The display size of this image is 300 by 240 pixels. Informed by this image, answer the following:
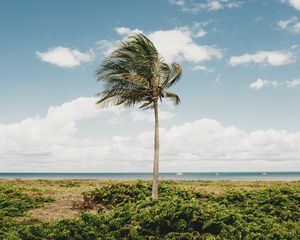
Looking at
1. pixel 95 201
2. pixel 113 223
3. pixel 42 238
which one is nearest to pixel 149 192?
pixel 95 201

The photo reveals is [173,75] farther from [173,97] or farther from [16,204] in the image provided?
[16,204]

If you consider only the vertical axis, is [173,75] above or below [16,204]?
above

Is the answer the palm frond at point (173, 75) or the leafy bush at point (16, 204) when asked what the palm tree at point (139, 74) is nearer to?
the palm frond at point (173, 75)

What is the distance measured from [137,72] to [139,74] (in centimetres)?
17

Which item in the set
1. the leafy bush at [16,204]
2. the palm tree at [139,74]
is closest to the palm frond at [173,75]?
the palm tree at [139,74]

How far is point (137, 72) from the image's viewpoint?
2072 cm

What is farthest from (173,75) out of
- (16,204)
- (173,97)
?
(16,204)

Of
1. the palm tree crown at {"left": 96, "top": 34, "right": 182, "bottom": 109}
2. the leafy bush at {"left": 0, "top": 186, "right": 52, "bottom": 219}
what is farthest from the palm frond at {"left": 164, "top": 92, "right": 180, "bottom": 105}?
the leafy bush at {"left": 0, "top": 186, "right": 52, "bottom": 219}

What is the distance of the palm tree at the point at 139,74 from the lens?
811 inches

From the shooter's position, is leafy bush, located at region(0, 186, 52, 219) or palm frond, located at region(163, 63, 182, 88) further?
palm frond, located at region(163, 63, 182, 88)

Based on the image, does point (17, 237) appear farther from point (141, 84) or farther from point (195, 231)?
point (141, 84)

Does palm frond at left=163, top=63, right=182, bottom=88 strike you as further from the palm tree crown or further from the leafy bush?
the leafy bush

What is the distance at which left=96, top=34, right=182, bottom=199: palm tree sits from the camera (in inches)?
811

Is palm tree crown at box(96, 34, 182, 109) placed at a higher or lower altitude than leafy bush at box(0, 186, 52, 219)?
higher
